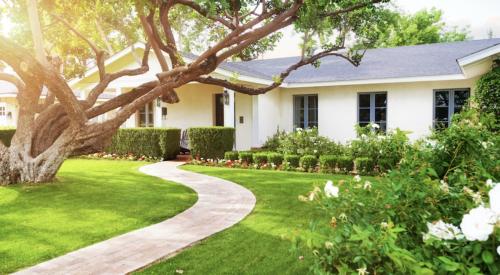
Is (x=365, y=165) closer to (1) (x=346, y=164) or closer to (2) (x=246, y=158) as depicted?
(1) (x=346, y=164)

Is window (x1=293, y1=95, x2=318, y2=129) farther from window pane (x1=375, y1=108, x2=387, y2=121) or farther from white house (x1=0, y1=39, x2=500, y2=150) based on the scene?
window pane (x1=375, y1=108, x2=387, y2=121)

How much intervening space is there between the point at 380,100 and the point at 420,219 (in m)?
15.2

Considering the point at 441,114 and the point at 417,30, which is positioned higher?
the point at 417,30

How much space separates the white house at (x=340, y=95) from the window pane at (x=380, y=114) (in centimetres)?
4

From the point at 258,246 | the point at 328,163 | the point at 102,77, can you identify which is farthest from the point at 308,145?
the point at 258,246

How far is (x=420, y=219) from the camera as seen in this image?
235 centimetres

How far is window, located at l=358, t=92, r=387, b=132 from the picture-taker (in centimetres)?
1669

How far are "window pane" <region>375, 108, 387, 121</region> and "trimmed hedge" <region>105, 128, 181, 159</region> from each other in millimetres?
8156

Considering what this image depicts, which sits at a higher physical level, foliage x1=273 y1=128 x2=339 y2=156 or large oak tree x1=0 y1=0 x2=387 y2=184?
large oak tree x1=0 y1=0 x2=387 y2=184

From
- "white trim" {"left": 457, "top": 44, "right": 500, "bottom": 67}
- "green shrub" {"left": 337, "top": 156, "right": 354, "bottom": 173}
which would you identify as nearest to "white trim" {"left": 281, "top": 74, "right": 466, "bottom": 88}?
"white trim" {"left": 457, "top": 44, "right": 500, "bottom": 67}

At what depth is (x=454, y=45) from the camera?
19.3 metres

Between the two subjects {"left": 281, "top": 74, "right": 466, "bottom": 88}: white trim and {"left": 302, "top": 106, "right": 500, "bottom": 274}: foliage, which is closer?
{"left": 302, "top": 106, "right": 500, "bottom": 274}: foliage

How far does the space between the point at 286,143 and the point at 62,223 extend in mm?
9050

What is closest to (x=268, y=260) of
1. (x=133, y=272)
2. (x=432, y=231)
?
(x=133, y=272)
